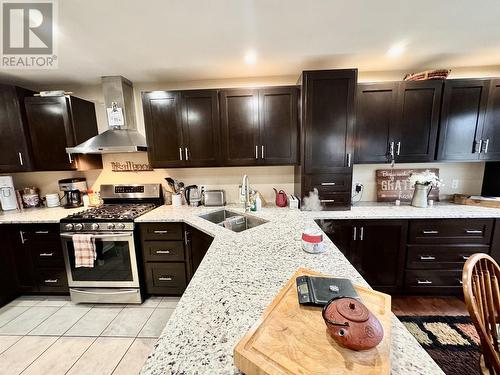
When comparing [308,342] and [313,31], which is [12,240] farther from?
[313,31]

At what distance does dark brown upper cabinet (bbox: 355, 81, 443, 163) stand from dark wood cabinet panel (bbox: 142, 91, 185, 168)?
6.65 feet

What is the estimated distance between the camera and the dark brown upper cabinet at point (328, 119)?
212cm

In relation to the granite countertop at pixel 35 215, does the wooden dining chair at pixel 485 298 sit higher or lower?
lower

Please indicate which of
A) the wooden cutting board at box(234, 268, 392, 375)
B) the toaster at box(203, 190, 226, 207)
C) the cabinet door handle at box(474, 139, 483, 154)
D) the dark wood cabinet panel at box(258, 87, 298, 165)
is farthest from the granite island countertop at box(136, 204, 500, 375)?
the cabinet door handle at box(474, 139, 483, 154)

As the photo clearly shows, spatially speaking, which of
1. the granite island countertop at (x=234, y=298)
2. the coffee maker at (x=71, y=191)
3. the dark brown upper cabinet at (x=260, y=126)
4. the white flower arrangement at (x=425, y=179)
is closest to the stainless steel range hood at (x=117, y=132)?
the coffee maker at (x=71, y=191)

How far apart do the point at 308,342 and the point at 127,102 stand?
9.69 feet

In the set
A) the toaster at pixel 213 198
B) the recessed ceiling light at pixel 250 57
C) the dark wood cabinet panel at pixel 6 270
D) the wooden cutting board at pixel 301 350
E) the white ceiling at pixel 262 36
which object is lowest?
the dark wood cabinet panel at pixel 6 270

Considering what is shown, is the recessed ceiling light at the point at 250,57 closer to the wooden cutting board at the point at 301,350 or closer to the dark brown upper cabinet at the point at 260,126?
the dark brown upper cabinet at the point at 260,126

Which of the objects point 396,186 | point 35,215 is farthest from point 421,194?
point 35,215

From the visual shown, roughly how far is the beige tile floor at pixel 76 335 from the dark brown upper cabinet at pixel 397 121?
278 centimetres

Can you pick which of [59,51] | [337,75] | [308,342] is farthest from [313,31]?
[59,51]

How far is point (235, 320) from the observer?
0.79 m

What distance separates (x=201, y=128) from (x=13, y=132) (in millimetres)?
2093

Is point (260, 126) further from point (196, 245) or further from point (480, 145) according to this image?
point (480, 145)
